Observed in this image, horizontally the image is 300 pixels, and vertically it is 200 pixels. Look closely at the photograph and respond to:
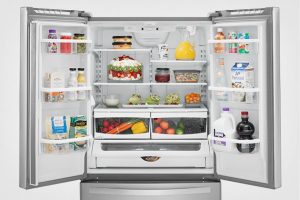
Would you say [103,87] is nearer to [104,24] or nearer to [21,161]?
[104,24]

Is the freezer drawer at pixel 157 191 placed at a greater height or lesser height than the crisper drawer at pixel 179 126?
lesser

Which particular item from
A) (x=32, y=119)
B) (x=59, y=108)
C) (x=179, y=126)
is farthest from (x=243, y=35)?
(x=32, y=119)

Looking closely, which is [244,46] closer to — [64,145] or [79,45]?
[79,45]

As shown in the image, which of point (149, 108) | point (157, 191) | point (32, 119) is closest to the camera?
point (32, 119)

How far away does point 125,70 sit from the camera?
13.1 feet

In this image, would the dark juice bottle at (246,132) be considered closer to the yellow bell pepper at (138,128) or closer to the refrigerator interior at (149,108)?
→ the refrigerator interior at (149,108)

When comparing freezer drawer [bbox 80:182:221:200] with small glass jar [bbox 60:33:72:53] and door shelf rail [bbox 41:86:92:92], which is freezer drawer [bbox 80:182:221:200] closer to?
door shelf rail [bbox 41:86:92:92]

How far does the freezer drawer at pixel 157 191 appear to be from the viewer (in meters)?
3.77

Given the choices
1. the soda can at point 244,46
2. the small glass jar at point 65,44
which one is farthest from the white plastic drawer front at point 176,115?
the small glass jar at point 65,44

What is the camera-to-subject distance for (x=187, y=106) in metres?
4.08

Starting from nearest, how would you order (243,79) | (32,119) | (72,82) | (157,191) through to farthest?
(32,119) < (243,79) < (72,82) < (157,191)

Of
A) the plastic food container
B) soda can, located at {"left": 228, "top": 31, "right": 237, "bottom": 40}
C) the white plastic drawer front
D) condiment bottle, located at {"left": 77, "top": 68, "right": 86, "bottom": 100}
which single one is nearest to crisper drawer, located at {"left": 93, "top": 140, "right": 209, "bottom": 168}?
the white plastic drawer front

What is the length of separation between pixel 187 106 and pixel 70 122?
985mm

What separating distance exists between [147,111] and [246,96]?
2.61ft
